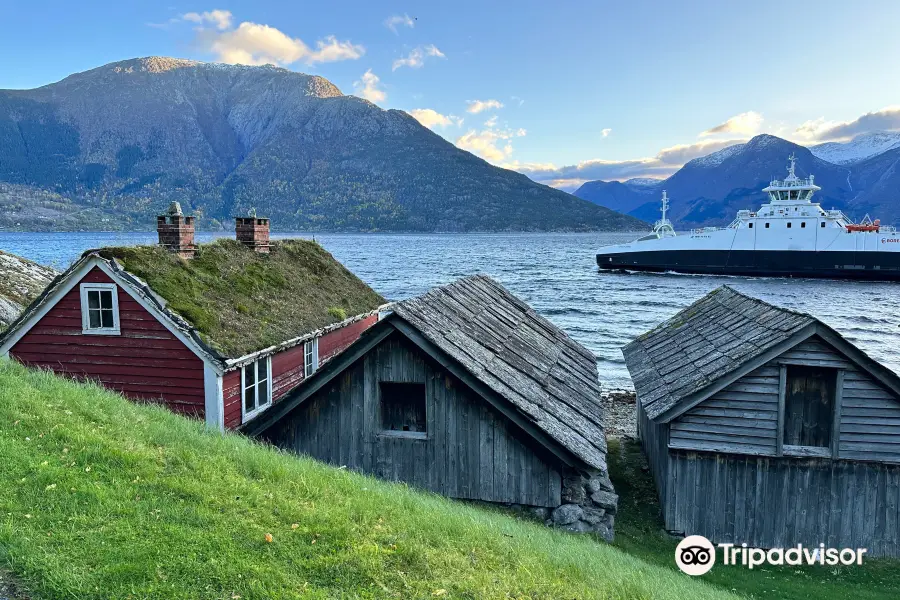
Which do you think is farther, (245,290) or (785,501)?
(245,290)

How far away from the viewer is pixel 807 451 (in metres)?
12.0

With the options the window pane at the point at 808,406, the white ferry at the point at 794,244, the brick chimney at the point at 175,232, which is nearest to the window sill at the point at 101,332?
the brick chimney at the point at 175,232

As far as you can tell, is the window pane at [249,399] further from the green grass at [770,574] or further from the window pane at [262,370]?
the green grass at [770,574]

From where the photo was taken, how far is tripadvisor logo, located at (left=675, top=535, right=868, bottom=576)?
12.0m

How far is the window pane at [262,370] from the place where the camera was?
16.0m

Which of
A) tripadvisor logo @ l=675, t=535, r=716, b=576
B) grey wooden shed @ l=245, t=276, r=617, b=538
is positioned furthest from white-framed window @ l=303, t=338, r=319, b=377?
tripadvisor logo @ l=675, t=535, r=716, b=576

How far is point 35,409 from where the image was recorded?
862cm

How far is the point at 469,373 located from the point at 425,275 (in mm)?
84075

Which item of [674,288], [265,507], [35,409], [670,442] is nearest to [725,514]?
[670,442]

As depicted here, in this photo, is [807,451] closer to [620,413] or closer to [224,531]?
[224,531]

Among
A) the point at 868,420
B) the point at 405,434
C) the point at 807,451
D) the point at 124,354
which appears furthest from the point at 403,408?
the point at 868,420

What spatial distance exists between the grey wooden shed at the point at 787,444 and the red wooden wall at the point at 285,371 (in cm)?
807

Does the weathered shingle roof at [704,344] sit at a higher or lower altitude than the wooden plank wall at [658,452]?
higher

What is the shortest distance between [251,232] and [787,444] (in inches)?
680
